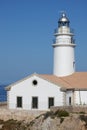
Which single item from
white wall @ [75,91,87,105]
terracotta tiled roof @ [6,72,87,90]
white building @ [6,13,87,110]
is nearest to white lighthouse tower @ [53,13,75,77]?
white building @ [6,13,87,110]

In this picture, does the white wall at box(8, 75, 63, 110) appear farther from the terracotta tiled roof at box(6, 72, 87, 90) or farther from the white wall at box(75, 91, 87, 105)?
the white wall at box(75, 91, 87, 105)

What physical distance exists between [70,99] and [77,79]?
2528mm

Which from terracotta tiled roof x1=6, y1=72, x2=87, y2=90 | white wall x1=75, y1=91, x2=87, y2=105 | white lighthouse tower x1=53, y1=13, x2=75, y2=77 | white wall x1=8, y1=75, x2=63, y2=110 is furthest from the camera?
white lighthouse tower x1=53, y1=13, x2=75, y2=77

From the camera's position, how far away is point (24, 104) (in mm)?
40031

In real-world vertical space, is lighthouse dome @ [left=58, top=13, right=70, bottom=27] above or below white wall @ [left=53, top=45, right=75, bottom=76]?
above

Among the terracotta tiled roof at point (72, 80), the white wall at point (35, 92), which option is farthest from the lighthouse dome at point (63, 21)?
the white wall at point (35, 92)

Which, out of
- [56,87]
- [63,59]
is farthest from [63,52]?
[56,87]

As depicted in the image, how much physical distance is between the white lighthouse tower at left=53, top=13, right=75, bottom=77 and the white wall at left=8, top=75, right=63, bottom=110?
3.95 meters

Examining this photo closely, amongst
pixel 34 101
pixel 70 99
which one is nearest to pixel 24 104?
pixel 34 101

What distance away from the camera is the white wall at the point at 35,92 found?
39.0m

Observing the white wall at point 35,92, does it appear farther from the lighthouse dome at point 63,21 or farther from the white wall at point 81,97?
the lighthouse dome at point 63,21

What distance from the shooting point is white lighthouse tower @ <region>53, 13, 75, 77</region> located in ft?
140

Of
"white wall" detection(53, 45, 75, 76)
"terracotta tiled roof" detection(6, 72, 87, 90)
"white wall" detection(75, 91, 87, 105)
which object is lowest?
"white wall" detection(75, 91, 87, 105)

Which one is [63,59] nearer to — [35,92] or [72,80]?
[72,80]
